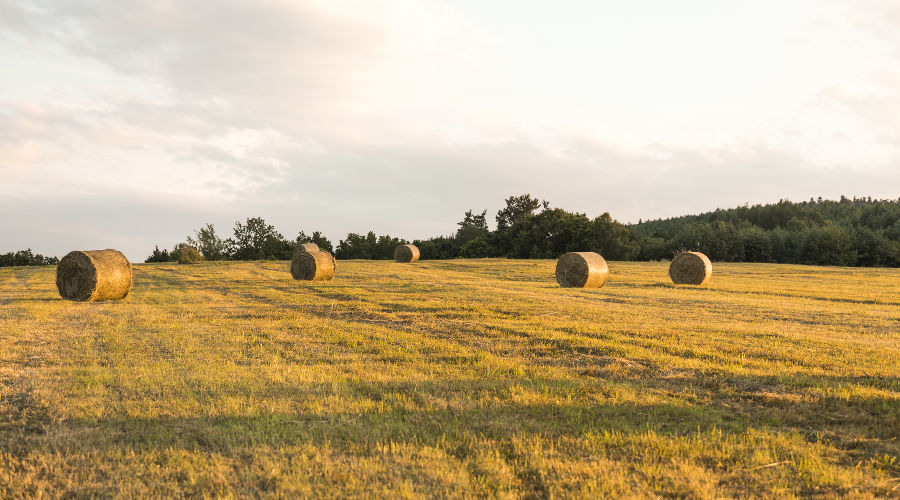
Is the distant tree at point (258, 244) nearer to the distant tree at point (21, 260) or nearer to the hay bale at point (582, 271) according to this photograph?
the distant tree at point (21, 260)

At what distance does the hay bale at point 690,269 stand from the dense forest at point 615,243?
154 feet

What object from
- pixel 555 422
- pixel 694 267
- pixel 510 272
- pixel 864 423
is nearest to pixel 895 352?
pixel 864 423

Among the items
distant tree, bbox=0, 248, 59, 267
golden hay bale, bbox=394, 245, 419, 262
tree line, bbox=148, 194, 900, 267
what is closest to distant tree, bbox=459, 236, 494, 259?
tree line, bbox=148, 194, 900, 267

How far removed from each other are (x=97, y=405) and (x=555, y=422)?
584cm

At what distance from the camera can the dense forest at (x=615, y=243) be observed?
70062 millimetres

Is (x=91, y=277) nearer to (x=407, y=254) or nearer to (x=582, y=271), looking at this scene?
(x=582, y=271)

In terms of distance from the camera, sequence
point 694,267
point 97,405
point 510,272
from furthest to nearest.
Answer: point 510,272, point 694,267, point 97,405

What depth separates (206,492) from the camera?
4.97m

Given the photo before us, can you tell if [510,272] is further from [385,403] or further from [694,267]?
[385,403]

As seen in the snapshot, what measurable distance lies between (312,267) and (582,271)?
15210 mm

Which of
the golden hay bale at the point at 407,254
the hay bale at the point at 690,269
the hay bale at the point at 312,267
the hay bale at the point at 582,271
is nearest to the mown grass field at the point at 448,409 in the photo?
the hay bale at the point at 582,271

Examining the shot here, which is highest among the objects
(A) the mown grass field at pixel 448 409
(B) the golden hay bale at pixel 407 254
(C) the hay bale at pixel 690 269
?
(B) the golden hay bale at pixel 407 254

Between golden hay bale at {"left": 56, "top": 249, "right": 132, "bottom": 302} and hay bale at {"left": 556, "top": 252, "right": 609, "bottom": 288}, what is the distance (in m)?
20.4

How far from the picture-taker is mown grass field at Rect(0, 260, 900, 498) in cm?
524
